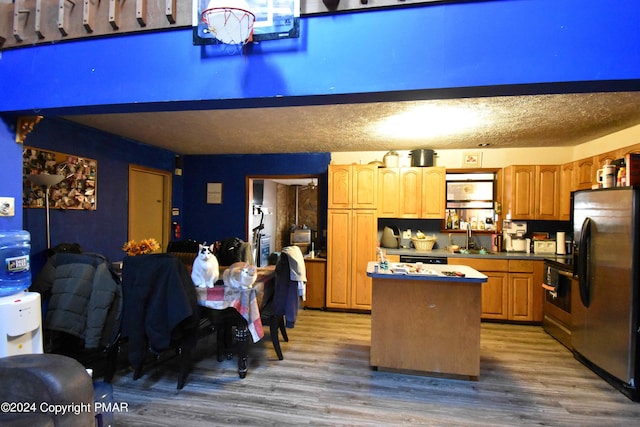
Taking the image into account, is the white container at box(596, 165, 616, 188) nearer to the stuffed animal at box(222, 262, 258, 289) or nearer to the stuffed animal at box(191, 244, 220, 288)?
the stuffed animal at box(222, 262, 258, 289)

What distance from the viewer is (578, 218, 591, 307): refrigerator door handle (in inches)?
111

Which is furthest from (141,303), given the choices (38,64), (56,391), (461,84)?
(461,84)

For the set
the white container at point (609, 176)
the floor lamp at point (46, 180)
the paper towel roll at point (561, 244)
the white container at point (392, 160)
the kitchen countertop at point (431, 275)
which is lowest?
the kitchen countertop at point (431, 275)

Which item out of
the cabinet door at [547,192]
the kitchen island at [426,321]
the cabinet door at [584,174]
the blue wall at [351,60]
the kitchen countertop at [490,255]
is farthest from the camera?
the cabinet door at [547,192]

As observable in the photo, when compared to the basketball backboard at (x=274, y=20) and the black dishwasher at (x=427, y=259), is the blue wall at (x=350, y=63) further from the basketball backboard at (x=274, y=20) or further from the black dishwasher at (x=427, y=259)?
the black dishwasher at (x=427, y=259)

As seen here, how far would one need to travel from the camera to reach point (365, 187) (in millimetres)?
4418

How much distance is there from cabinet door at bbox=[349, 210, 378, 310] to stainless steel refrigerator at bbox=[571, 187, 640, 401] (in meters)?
2.20

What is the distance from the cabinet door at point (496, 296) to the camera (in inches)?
160

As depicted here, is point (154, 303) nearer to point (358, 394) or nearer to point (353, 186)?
point (358, 394)

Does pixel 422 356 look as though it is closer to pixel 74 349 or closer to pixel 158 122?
pixel 74 349

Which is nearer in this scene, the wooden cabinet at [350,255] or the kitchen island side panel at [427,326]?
the kitchen island side panel at [427,326]

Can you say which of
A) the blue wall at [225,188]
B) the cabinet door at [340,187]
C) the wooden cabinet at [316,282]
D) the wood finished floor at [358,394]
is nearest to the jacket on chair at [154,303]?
the wood finished floor at [358,394]

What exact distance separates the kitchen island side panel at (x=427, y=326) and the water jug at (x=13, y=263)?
253 centimetres

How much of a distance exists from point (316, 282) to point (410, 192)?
184cm
